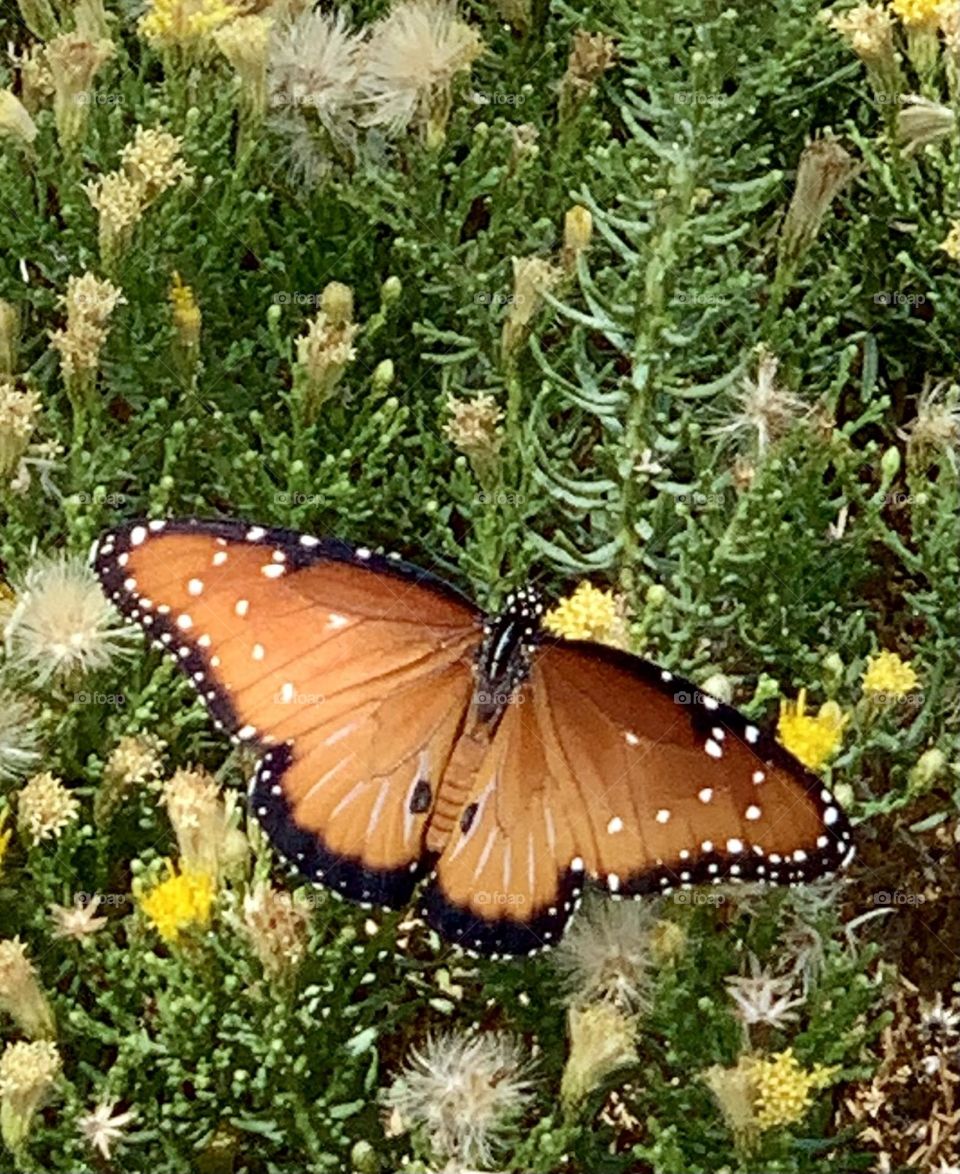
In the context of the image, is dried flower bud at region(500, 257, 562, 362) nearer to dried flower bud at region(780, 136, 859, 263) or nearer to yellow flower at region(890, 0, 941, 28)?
dried flower bud at region(780, 136, 859, 263)

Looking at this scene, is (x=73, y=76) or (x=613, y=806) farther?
(x=73, y=76)

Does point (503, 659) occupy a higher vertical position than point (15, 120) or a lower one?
lower

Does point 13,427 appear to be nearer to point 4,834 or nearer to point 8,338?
point 8,338

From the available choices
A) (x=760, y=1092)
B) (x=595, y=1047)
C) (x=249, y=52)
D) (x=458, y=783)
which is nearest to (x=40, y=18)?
(x=249, y=52)

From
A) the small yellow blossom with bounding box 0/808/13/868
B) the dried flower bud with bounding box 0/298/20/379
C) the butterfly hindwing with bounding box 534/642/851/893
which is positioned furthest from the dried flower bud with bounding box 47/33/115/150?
the butterfly hindwing with bounding box 534/642/851/893

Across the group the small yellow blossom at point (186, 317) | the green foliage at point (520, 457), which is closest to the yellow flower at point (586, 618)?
the green foliage at point (520, 457)
